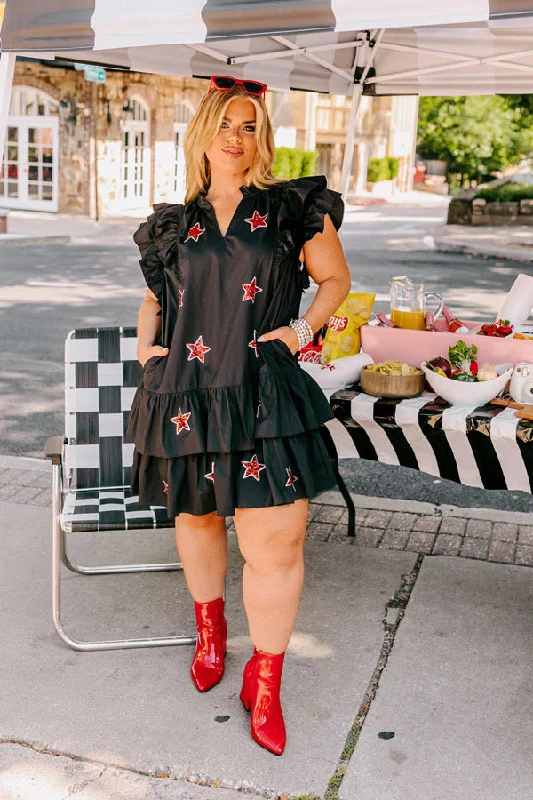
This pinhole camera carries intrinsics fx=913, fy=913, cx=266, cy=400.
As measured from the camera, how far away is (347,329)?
3.74 meters

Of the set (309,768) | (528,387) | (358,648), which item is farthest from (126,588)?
(528,387)

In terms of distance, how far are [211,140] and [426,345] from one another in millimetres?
1315

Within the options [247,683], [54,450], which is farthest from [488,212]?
[247,683]

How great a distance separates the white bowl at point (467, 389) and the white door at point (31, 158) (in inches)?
854

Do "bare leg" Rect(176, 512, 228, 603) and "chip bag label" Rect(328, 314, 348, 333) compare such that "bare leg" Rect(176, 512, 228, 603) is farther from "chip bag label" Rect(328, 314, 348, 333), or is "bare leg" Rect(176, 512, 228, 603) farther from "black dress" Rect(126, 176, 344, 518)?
"chip bag label" Rect(328, 314, 348, 333)

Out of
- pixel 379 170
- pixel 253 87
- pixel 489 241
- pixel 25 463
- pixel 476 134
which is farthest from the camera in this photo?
pixel 379 170

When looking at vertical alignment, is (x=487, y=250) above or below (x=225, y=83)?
below

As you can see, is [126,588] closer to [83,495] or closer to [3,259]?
[83,495]

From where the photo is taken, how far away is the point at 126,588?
149 inches

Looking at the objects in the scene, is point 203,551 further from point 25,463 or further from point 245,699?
point 25,463

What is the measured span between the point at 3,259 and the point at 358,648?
13252mm

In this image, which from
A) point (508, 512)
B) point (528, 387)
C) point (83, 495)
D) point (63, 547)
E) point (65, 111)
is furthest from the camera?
point (65, 111)

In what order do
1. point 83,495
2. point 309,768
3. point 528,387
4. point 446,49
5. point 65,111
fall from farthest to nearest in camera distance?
point 65,111, point 446,49, point 83,495, point 528,387, point 309,768

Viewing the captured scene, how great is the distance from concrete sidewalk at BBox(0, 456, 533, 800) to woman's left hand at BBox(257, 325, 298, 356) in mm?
1180
